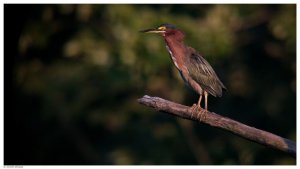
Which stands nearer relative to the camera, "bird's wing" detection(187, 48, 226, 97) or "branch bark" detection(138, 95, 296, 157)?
"branch bark" detection(138, 95, 296, 157)

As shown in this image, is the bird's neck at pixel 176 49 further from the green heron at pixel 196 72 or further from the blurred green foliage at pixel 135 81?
the blurred green foliage at pixel 135 81

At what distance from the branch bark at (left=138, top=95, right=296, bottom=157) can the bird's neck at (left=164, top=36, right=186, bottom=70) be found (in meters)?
0.44

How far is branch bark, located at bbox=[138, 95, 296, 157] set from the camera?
192 inches

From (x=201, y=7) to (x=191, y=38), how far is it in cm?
138

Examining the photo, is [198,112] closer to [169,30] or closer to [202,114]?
[202,114]

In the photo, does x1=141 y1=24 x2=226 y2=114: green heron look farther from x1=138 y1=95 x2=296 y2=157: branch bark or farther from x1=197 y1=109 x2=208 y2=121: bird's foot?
x1=138 y1=95 x2=296 y2=157: branch bark

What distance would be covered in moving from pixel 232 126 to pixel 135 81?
473cm

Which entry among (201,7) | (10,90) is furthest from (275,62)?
(10,90)

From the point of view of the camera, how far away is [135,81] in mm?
9758

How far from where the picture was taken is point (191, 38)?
927 centimetres

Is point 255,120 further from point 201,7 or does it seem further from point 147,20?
point 147,20

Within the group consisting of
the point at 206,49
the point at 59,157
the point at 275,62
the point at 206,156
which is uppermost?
the point at 206,49

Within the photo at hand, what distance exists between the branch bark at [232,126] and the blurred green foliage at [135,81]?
151 inches

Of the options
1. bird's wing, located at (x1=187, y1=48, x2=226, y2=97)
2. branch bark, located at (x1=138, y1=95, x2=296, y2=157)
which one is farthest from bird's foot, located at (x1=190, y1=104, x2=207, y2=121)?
bird's wing, located at (x1=187, y1=48, x2=226, y2=97)
